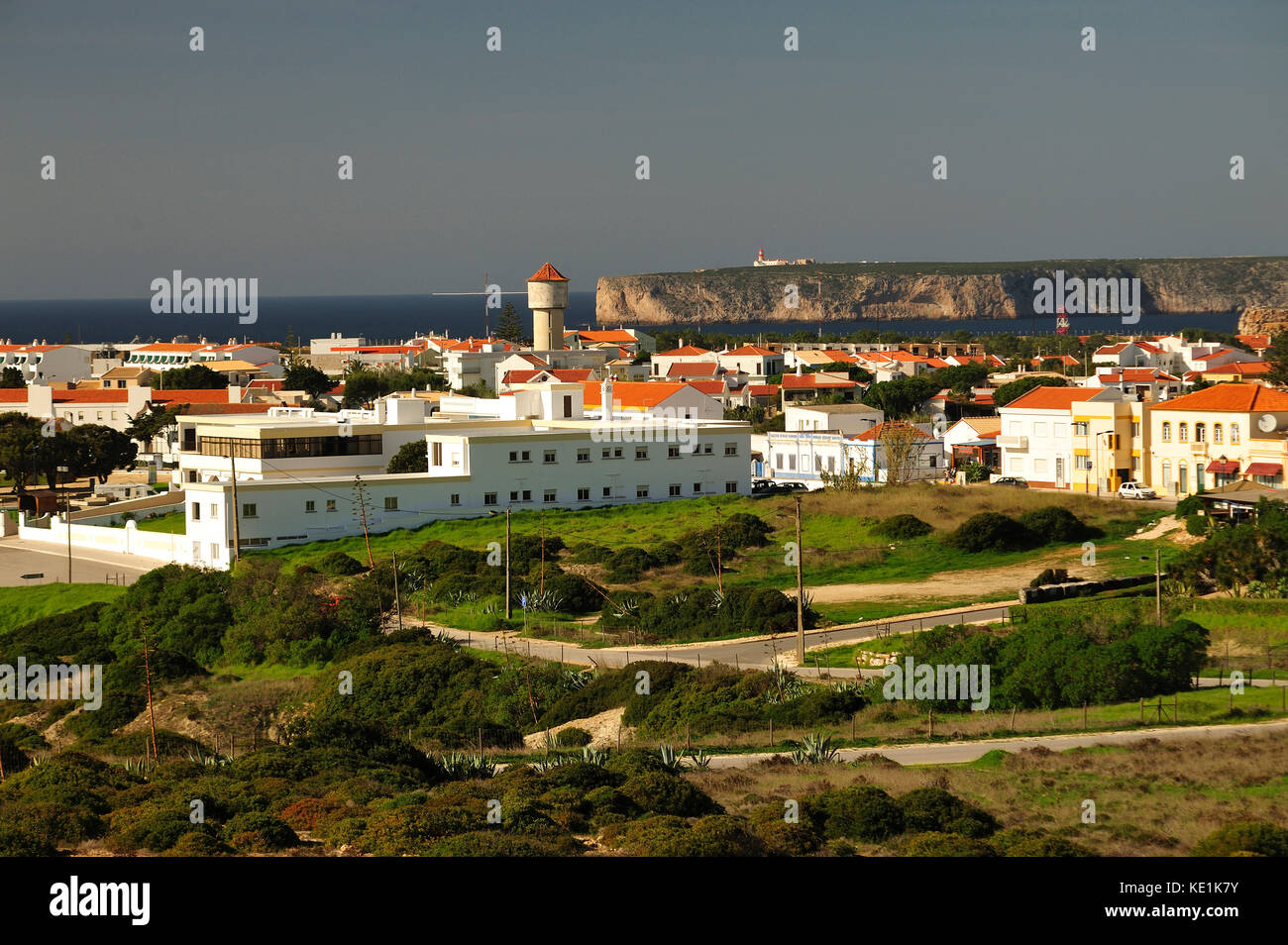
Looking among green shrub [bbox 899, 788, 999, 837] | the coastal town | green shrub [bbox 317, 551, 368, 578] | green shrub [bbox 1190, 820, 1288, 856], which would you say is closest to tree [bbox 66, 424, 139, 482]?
the coastal town

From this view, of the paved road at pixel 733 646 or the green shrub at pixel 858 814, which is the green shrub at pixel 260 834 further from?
the paved road at pixel 733 646

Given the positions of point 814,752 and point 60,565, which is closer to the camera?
point 814,752

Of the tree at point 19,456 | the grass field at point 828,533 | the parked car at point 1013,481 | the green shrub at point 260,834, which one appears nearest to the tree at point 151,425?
the tree at point 19,456

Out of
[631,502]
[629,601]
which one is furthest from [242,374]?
[629,601]

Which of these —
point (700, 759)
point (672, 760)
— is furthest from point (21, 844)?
point (700, 759)

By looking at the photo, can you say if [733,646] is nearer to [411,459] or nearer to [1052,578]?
[1052,578]

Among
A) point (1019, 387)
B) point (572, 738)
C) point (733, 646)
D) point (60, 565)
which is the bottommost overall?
point (572, 738)

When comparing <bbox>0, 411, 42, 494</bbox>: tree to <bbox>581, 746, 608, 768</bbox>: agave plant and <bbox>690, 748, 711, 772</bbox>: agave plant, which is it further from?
<bbox>690, 748, 711, 772</bbox>: agave plant
